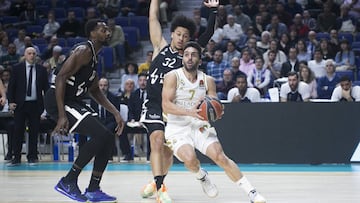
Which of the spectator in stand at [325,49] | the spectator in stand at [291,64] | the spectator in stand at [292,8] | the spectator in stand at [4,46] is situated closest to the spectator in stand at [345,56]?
the spectator in stand at [325,49]

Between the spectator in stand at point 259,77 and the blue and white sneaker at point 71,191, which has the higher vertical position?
the spectator in stand at point 259,77

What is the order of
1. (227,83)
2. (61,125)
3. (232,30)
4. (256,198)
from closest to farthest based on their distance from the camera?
(256,198)
(61,125)
(227,83)
(232,30)

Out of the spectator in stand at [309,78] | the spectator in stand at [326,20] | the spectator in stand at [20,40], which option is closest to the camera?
the spectator in stand at [309,78]

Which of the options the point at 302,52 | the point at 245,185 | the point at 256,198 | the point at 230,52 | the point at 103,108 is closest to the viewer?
the point at 256,198

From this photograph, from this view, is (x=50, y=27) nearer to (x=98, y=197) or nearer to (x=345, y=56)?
(x=345, y=56)

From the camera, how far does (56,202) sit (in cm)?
886

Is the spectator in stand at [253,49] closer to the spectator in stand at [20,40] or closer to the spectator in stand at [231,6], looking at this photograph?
the spectator in stand at [231,6]

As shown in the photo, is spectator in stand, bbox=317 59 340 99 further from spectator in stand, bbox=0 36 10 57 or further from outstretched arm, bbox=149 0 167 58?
spectator in stand, bbox=0 36 10 57

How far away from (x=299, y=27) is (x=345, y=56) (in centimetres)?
207

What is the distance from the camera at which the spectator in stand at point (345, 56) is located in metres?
17.8

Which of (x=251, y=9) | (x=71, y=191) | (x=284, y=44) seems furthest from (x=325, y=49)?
(x=71, y=191)

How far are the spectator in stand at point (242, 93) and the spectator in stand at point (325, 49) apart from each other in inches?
121

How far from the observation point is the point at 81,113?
8891 mm

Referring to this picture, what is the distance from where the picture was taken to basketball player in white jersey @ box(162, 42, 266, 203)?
832 cm
